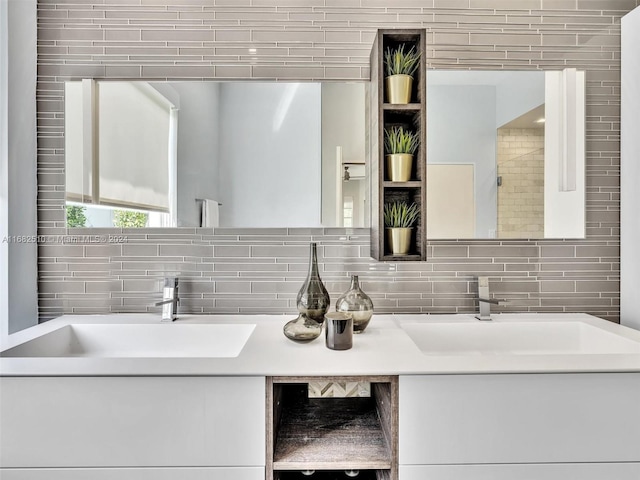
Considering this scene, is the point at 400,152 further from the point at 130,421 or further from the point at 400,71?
the point at 130,421

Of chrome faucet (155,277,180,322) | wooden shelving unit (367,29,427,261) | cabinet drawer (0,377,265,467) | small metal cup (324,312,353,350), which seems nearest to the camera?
cabinet drawer (0,377,265,467)

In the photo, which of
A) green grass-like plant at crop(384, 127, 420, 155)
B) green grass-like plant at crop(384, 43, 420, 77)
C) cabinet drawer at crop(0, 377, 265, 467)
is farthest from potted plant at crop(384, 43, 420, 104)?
cabinet drawer at crop(0, 377, 265, 467)

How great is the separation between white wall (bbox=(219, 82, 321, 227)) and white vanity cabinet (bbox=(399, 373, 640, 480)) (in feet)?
2.66

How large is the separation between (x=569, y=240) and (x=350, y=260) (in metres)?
0.89

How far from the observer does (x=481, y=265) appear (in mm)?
1587

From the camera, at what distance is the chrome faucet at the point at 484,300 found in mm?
1493

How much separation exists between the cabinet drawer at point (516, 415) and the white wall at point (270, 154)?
0.80 meters

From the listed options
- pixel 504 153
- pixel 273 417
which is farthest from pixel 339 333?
pixel 504 153

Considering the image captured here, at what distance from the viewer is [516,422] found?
1017mm

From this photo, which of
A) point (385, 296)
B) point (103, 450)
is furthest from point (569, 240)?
point (103, 450)

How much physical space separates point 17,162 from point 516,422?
1.86 m

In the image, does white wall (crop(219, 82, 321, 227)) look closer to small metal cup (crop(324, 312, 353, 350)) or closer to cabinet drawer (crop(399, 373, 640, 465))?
small metal cup (crop(324, 312, 353, 350))

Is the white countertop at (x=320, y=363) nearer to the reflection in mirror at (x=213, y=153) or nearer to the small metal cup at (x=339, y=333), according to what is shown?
the small metal cup at (x=339, y=333)

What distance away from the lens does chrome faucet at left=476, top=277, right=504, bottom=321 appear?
149 cm
